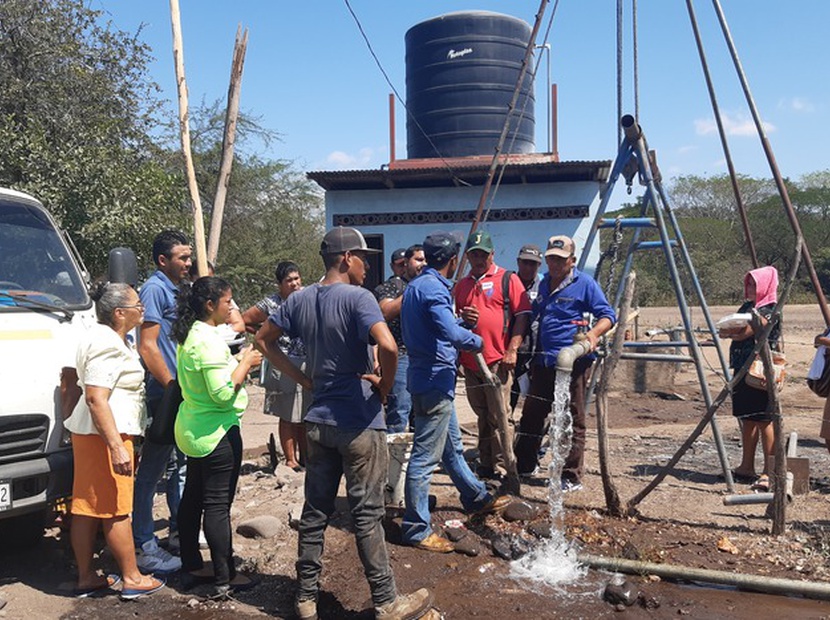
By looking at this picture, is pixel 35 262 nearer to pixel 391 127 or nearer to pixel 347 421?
pixel 347 421

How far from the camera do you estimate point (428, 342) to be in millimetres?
4586

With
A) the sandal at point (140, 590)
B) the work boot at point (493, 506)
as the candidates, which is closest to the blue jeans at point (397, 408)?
the work boot at point (493, 506)

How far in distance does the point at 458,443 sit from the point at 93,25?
1061 centimetres

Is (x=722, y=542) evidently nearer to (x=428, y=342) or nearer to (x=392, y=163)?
(x=428, y=342)

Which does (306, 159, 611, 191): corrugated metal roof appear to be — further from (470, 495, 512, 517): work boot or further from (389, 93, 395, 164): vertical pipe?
(470, 495, 512, 517): work boot

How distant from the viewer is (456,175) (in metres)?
14.2

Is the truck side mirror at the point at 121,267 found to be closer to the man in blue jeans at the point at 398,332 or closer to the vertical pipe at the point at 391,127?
the man in blue jeans at the point at 398,332

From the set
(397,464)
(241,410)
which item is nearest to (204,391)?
(241,410)

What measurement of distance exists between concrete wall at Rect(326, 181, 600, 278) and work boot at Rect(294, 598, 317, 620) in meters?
10.9

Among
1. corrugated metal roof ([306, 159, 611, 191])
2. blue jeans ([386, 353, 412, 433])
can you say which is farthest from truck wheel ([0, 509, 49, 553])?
corrugated metal roof ([306, 159, 611, 191])

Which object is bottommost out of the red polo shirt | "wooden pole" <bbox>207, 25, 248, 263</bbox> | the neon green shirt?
the neon green shirt

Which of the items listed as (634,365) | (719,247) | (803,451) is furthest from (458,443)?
(719,247)

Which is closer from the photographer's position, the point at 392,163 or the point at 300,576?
the point at 300,576

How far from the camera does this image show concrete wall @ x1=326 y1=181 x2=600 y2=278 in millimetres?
14211
